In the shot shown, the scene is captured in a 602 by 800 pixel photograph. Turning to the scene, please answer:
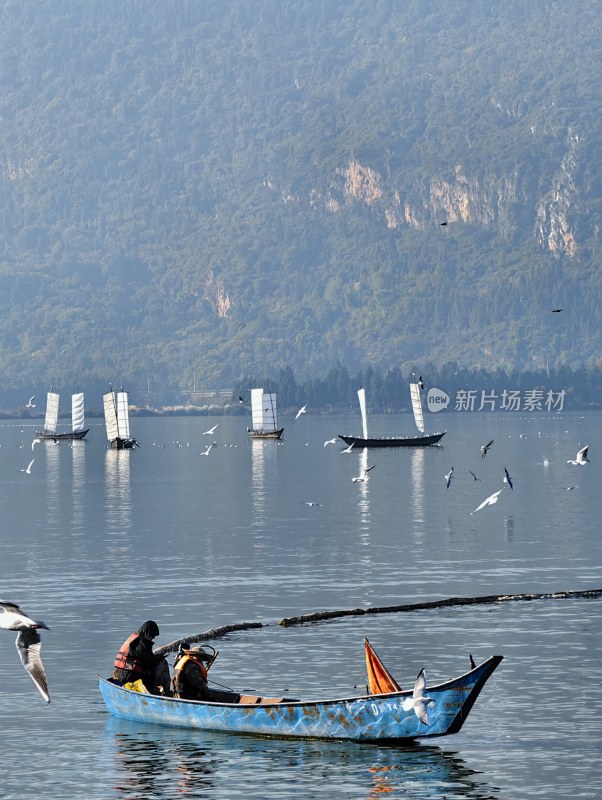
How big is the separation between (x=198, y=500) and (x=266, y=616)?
111074mm

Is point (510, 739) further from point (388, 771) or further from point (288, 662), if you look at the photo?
point (288, 662)

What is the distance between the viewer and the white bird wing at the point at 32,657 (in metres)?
43.4

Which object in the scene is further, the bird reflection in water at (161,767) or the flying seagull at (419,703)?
the flying seagull at (419,703)

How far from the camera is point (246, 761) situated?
55.6m

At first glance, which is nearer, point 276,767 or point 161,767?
point 276,767

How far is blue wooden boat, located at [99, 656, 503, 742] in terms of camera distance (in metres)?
53.3

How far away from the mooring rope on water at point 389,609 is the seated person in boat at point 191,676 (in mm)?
15668

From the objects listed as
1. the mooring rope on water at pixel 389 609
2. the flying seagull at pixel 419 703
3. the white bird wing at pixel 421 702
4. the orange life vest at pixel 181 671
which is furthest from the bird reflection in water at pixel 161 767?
the mooring rope on water at pixel 389 609

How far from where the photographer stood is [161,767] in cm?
5534

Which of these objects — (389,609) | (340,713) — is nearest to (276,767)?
(340,713)

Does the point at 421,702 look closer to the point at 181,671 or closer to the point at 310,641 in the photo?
the point at 181,671

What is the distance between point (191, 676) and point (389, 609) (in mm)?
32157

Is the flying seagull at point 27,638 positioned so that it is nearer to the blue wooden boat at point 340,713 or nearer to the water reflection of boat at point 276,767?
the water reflection of boat at point 276,767

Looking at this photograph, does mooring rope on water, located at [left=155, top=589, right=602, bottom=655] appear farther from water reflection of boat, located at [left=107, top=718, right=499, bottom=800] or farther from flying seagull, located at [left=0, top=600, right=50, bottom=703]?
flying seagull, located at [left=0, top=600, right=50, bottom=703]
